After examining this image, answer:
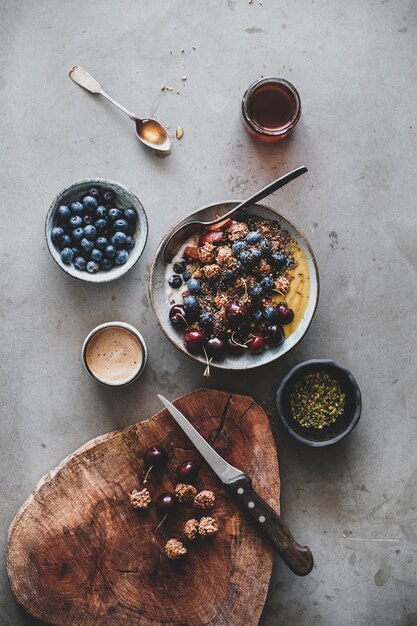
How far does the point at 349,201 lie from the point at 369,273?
12.6 inches

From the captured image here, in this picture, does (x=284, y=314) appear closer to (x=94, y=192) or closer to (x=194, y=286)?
(x=194, y=286)

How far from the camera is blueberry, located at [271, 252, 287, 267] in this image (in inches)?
97.3

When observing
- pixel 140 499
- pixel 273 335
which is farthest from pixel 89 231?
pixel 140 499

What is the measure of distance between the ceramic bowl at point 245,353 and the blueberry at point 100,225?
243mm

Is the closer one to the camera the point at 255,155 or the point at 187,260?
the point at 187,260

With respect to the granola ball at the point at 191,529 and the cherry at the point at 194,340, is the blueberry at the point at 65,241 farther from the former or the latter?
the granola ball at the point at 191,529

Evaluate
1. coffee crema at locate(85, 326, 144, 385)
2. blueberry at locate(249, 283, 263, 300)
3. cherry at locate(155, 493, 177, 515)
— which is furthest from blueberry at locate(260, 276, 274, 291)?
cherry at locate(155, 493, 177, 515)

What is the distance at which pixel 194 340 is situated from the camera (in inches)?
94.8

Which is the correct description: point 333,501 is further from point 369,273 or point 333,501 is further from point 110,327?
point 110,327

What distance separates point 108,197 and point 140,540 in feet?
4.47

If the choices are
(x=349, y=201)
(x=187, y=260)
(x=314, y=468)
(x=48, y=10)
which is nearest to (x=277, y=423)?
(x=314, y=468)

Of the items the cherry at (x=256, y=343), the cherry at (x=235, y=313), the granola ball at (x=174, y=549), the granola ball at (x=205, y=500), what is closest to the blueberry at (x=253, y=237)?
the cherry at (x=235, y=313)

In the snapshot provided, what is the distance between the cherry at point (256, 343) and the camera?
241cm

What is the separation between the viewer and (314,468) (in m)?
2.69
